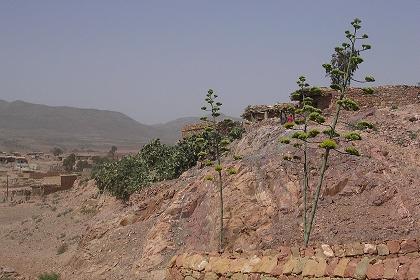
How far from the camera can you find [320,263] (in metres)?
6.48

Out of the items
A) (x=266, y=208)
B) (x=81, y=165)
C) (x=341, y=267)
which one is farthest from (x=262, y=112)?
(x=81, y=165)

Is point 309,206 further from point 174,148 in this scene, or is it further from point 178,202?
point 174,148

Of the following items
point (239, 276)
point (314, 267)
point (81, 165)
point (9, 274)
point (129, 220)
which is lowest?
point (9, 274)

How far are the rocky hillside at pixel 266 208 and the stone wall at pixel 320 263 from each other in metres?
5.06

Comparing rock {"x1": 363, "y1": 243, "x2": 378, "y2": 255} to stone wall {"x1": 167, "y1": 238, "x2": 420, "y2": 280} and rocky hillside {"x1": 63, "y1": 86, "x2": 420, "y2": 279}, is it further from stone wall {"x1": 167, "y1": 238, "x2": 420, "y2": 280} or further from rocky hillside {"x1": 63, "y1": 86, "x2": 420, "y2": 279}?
rocky hillside {"x1": 63, "y1": 86, "x2": 420, "y2": 279}

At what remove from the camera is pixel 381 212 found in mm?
14539

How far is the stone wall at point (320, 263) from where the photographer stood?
575cm

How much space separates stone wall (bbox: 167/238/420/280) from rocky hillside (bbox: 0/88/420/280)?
5.06 meters

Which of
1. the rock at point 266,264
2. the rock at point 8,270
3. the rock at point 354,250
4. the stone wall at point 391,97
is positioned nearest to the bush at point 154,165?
the stone wall at point 391,97

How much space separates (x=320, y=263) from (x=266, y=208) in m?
9.62

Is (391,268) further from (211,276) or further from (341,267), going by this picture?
(211,276)

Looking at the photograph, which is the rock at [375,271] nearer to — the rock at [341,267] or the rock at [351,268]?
the rock at [351,268]

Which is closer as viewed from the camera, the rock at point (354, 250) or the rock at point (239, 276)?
the rock at point (354, 250)

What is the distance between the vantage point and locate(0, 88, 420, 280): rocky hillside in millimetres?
14656
